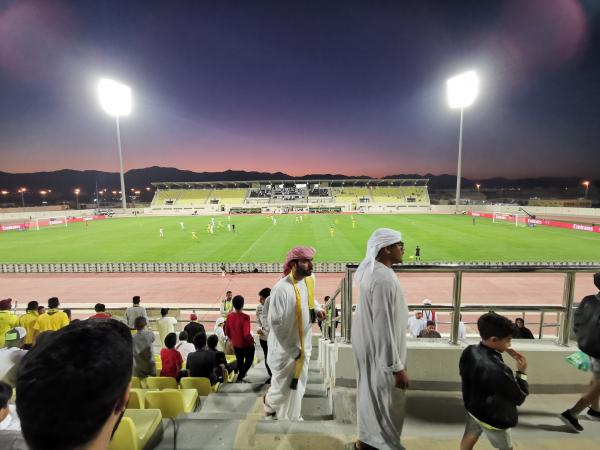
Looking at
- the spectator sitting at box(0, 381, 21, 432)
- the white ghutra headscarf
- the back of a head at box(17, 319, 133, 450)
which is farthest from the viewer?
the white ghutra headscarf

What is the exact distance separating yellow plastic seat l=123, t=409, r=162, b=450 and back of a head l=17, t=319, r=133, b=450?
6.15ft

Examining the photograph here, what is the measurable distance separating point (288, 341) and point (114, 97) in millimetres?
69841

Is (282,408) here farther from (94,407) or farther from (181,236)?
(181,236)

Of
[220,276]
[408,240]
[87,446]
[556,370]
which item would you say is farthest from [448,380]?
[408,240]

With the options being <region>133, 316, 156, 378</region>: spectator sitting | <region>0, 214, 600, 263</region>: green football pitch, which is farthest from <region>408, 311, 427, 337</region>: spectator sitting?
<region>0, 214, 600, 263</region>: green football pitch

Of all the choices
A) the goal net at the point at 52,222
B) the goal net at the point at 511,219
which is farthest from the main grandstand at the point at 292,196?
the goal net at the point at 511,219

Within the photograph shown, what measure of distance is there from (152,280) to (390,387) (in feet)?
67.1

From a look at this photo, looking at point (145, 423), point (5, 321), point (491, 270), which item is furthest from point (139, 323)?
point (491, 270)

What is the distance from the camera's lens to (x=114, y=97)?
196 feet

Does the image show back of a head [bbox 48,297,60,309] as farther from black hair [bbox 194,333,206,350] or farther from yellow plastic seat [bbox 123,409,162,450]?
yellow plastic seat [bbox 123,409,162,450]

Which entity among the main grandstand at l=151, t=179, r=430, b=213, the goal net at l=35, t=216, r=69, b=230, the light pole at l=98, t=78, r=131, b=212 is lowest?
the goal net at l=35, t=216, r=69, b=230

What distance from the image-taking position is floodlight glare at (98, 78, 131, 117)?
5854 centimetres

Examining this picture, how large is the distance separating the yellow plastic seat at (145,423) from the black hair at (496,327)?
2745mm

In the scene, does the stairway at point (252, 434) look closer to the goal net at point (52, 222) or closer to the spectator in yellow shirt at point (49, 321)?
the spectator in yellow shirt at point (49, 321)
